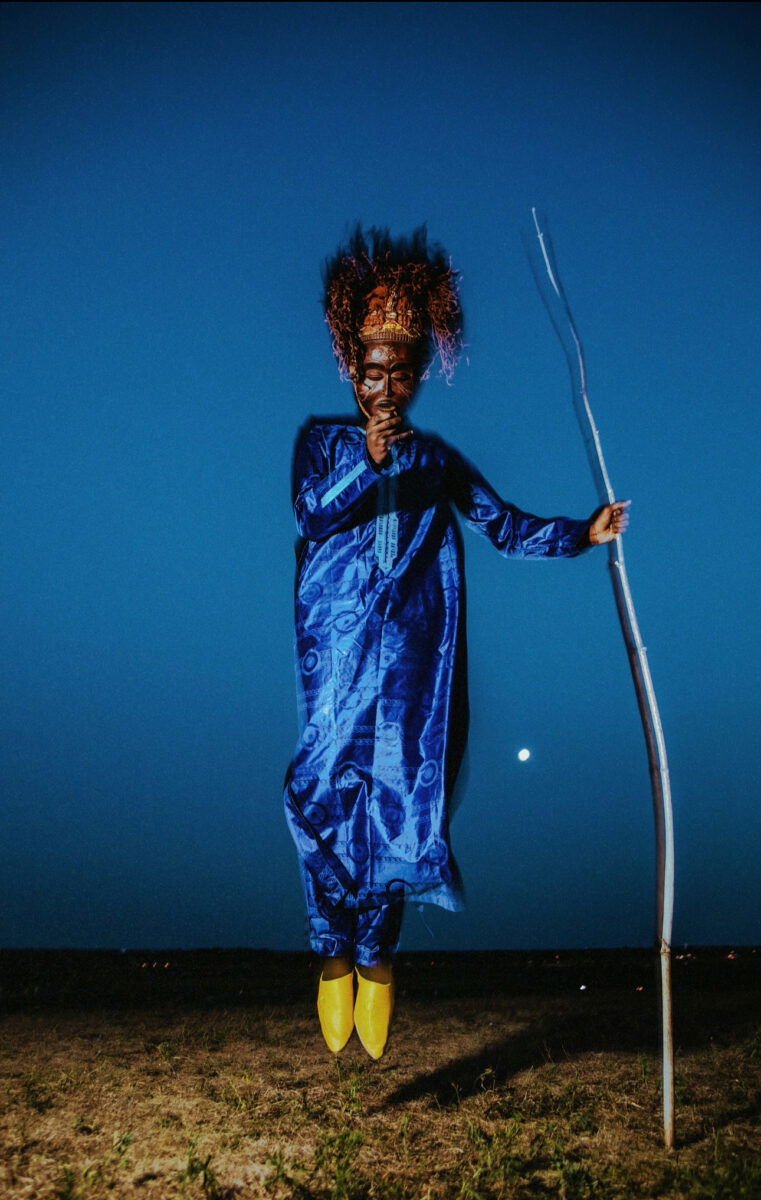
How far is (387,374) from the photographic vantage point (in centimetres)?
457

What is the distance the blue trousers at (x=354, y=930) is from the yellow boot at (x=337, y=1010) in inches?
5.0

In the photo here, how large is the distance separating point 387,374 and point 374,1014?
3.31 metres

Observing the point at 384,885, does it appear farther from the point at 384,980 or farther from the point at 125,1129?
the point at 125,1129

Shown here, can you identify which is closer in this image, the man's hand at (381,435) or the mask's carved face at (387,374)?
the man's hand at (381,435)

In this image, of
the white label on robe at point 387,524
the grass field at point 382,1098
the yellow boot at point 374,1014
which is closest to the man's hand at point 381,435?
the white label on robe at point 387,524

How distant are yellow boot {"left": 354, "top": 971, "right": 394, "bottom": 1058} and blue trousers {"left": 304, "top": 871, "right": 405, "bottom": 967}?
119 mm

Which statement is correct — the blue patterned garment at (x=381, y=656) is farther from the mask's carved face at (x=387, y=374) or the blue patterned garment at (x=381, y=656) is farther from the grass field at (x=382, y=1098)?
the grass field at (x=382, y=1098)

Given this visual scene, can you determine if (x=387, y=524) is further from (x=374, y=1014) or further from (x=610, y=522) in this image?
(x=374, y=1014)

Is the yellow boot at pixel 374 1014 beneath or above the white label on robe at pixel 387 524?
beneath

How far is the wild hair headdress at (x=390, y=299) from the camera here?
4.62m

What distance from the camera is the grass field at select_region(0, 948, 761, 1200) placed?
4121mm

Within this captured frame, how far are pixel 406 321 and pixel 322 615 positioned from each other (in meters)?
1.72

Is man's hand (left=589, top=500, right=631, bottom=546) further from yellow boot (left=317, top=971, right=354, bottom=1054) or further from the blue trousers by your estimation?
yellow boot (left=317, top=971, right=354, bottom=1054)

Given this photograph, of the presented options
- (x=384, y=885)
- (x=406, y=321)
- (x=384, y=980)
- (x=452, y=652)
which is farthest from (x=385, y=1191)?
(x=406, y=321)
